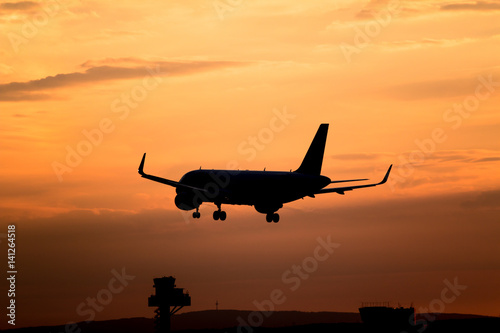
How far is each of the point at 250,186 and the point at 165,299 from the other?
48816 millimetres

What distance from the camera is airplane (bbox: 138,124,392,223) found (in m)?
113

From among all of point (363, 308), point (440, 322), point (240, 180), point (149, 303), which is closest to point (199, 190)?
point (240, 180)

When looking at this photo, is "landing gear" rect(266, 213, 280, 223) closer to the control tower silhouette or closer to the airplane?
the airplane

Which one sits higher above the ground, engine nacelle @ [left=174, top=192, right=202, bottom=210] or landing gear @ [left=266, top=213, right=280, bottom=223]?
engine nacelle @ [left=174, top=192, right=202, bottom=210]

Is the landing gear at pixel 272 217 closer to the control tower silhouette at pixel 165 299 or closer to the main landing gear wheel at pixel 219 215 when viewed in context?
the main landing gear wheel at pixel 219 215

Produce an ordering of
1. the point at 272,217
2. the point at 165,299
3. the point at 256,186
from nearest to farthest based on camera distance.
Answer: the point at 256,186
the point at 272,217
the point at 165,299

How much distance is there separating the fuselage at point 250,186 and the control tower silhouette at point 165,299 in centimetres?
4300

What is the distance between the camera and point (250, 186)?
11625 centimetres

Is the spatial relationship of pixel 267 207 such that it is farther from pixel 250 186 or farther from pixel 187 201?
pixel 187 201

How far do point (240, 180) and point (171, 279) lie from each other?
47826 mm

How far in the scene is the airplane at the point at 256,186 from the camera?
113 m

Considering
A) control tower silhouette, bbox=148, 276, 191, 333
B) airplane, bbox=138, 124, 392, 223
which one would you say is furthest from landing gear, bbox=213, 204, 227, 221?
control tower silhouette, bbox=148, 276, 191, 333

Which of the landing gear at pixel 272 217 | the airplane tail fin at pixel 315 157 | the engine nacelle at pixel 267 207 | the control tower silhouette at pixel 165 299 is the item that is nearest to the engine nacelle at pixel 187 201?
the engine nacelle at pixel 267 207

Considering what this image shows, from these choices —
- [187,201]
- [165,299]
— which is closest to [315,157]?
[187,201]
